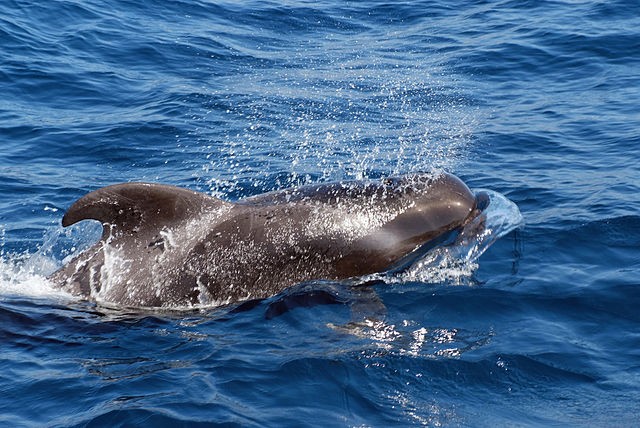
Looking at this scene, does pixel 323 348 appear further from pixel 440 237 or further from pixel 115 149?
pixel 115 149

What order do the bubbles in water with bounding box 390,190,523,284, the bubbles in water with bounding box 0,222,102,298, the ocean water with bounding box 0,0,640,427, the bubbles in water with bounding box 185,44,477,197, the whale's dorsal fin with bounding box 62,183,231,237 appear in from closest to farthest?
the ocean water with bounding box 0,0,640,427, the whale's dorsal fin with bounding box 62,183,231,237, the bubbles in water with bounding box 0,222,102,298, the bubbles in water with bounding box 390,190,523,284, the bubbles in water with bounding box 185,44,477,197

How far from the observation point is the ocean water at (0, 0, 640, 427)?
25.9ft

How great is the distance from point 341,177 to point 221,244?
4.12 metres

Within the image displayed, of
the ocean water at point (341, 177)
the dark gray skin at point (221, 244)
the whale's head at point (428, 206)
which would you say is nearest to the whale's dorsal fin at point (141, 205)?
the dark gray skin at point (221, 244)

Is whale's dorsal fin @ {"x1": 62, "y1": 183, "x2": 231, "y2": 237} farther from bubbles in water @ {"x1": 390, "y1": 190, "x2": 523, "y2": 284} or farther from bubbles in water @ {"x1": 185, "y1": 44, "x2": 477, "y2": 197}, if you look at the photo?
bubbles in water @ {"x1": 185, "y1": 44, "x2": 477, "y2": 197}

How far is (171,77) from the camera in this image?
19922mm

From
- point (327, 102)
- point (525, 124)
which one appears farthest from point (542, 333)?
point (327, 102)

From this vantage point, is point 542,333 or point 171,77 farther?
point 171,77

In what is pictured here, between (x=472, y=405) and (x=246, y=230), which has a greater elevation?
(x=246, y=230)

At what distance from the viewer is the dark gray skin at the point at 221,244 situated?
955 centimetres

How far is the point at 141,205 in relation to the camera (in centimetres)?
959

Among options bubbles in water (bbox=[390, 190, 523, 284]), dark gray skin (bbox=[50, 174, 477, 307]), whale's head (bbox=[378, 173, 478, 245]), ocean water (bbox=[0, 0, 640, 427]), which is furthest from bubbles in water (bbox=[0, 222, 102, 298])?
bubbles in water (bbox=[390, 190, 523, 284])

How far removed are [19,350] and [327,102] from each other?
9647mm

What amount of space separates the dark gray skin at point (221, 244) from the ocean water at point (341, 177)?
0.24 metres
